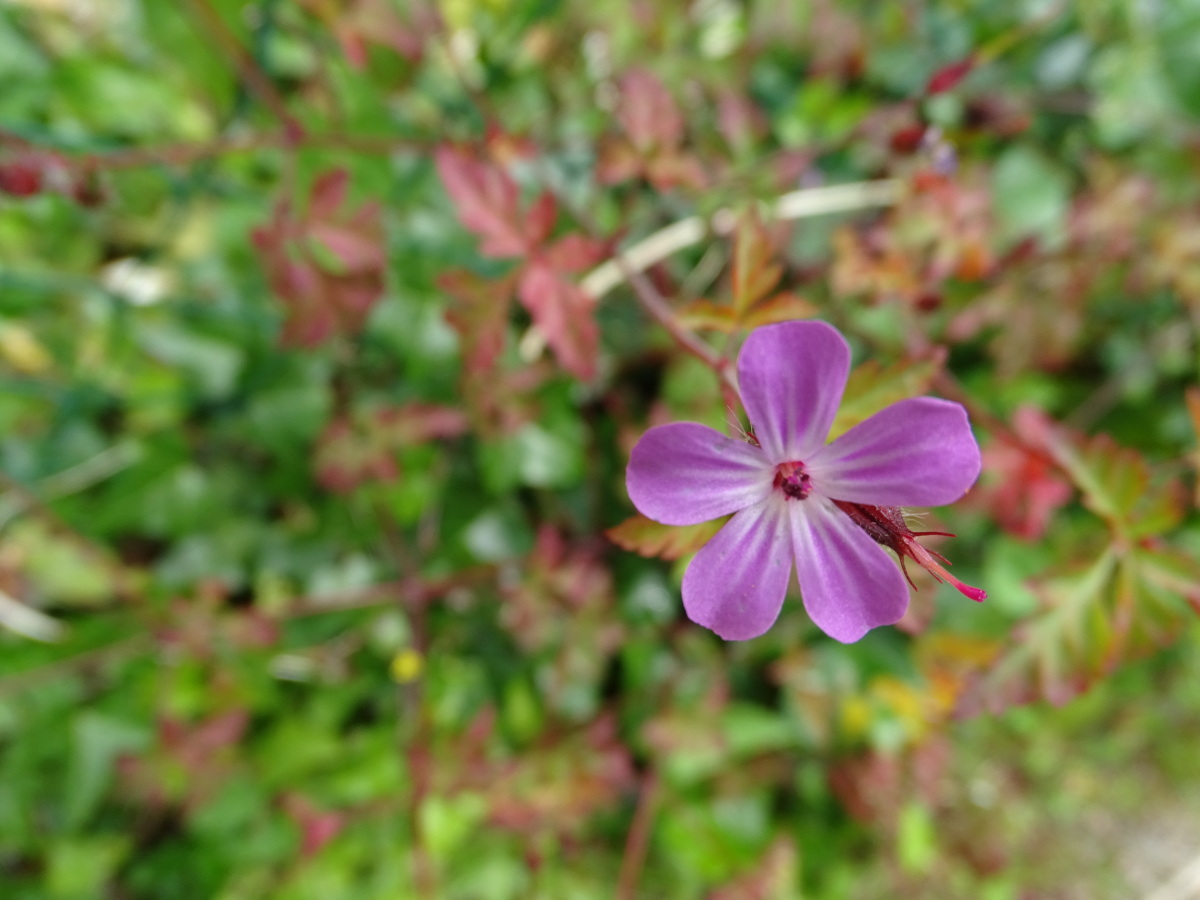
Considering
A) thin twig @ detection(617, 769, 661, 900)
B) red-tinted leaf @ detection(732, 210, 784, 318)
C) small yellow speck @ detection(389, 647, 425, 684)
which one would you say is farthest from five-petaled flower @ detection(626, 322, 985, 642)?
thin twig @ detection(617, 769, 661, 900)

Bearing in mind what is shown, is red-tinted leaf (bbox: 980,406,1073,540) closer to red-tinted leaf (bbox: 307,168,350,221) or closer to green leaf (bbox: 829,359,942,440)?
green leaf (bbox: 829,359,942,440)

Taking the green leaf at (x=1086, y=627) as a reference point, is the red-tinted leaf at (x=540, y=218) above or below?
above

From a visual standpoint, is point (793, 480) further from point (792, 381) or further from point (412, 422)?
point (412, 422)

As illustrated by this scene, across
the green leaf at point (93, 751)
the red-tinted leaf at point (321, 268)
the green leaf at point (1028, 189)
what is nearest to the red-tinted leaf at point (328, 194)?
the red-tinted leaf at point (321, 268)

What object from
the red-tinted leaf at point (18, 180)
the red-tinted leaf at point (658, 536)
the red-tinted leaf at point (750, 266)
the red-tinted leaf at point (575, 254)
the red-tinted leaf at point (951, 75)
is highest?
the red-tinted leaf at point (951, 75)

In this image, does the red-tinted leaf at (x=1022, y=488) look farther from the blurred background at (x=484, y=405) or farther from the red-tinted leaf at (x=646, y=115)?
the red-tinted leaf at (x=646, y=115)

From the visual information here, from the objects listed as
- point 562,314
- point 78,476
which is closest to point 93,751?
point 78,476
